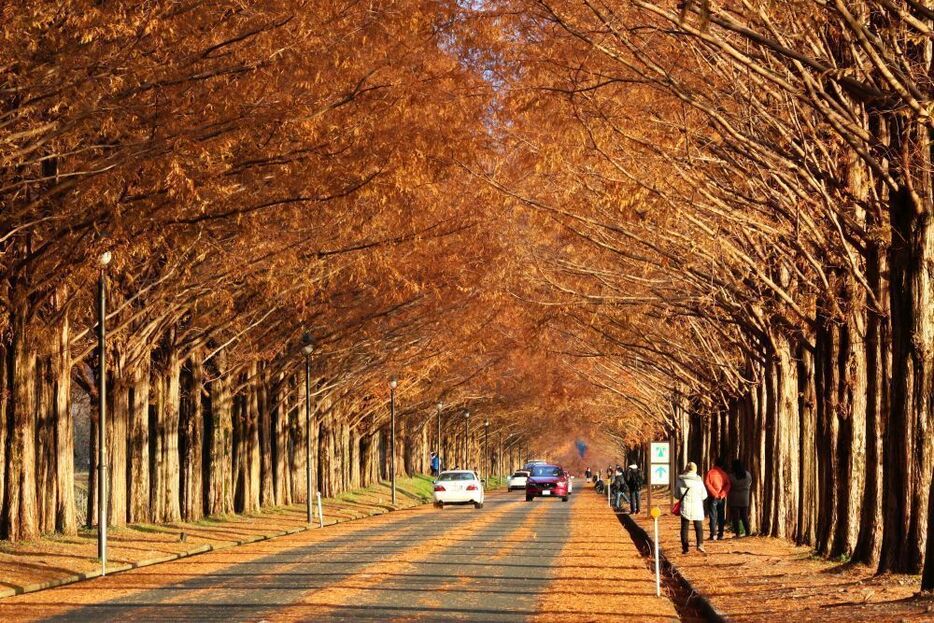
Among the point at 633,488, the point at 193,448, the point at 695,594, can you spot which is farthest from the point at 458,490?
the point at 695,594

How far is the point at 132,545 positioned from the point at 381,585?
1069 centimetres

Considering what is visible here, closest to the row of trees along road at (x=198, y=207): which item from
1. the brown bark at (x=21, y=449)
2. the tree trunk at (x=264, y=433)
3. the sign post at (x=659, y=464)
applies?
the brown bark at (x=21, y=449)

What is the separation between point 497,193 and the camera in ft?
88.3

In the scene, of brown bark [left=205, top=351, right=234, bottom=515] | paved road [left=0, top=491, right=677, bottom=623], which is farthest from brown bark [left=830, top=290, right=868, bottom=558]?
brown bark [left=205, top=351, right=234, bottom=515]

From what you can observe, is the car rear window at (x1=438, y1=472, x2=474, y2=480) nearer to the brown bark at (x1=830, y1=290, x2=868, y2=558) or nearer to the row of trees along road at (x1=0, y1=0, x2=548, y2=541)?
the row of trees along road at (x1=0, y1=0, x2=548, y2=541)

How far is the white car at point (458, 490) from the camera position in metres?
59.4

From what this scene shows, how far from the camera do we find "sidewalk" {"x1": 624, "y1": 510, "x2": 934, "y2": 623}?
1535 cm

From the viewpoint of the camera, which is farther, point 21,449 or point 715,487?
point 715,487

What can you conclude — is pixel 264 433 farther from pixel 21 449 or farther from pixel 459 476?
pixel 21 449

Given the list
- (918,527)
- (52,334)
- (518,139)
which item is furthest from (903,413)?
(52,334)

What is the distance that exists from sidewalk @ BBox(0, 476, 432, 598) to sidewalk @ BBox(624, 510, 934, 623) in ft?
31.1

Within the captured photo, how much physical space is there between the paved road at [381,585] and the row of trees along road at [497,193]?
151 inches

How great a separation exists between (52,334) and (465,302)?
22837mm

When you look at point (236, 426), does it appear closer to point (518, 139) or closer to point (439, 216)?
point (439, 216)
